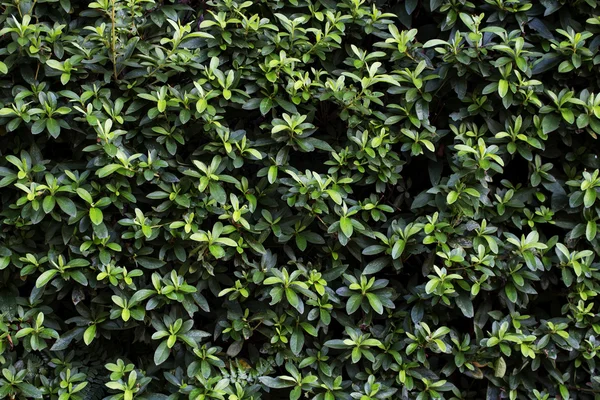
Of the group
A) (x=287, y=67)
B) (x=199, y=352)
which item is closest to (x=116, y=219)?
(x=199, y=352)

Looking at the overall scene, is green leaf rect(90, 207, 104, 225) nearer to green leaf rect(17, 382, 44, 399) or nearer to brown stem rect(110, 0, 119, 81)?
brown stem rect(110, 0, 119, 81)

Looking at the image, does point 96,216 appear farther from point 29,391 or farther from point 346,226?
point 346,226

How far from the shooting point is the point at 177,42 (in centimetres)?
306

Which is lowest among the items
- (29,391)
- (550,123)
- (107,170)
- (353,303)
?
(29,391)

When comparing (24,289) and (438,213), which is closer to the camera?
(438,213)

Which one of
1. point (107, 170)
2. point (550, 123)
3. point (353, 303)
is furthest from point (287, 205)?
point (550, 123)

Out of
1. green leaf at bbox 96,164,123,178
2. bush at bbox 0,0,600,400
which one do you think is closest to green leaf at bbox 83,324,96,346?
bush at bbox 0,0,600,400

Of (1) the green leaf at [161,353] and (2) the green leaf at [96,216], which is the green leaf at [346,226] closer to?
(1) the green leaf at [161,353]

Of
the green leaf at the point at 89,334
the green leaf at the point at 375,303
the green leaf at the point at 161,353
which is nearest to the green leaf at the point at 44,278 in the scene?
the green leaf at the point at 89,334

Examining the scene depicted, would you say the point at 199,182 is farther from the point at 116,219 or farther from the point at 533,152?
the point at 533,152

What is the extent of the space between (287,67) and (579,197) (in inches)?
54.9

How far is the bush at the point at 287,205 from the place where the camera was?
3.03 m

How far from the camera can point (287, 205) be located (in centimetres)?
321

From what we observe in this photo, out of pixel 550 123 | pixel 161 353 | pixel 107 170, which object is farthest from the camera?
pixel 550 123
